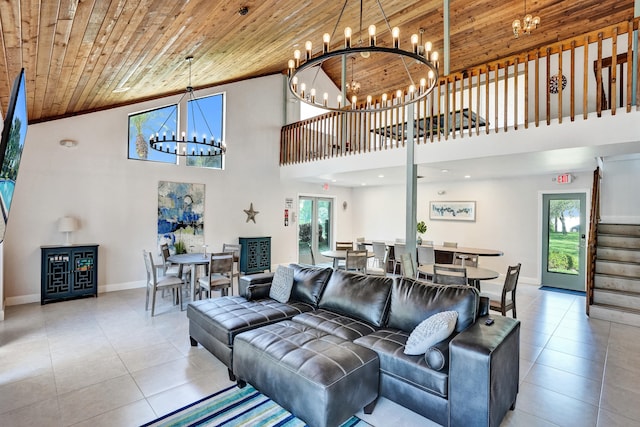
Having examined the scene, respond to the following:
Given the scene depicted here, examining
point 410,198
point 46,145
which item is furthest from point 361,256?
point 46,145

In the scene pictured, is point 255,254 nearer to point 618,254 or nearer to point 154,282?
point 154,282

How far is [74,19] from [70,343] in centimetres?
332

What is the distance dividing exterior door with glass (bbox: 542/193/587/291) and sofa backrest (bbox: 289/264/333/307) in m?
5.59

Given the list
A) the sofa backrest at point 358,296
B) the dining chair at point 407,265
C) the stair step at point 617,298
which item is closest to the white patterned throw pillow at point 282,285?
the sofa backrest at point 358,296

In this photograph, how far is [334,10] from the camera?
4.67 m

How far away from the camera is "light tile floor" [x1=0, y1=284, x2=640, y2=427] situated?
2480 mm

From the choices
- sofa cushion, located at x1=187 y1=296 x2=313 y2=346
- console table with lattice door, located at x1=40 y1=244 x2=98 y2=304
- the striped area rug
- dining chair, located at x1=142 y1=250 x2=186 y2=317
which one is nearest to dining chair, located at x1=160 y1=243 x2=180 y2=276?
dining chair, located at x1=142 y1=250 x2=186 y2=317

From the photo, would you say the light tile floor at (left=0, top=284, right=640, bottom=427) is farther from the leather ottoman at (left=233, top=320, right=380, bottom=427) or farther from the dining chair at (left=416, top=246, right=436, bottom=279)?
the dining chair at (left=416, top=246, right=436, bottom=279)

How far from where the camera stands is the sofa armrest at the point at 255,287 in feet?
12.9

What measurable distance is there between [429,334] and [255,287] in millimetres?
2194

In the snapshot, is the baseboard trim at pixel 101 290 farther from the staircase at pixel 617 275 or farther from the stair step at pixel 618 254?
the stair step at pixel 618 254

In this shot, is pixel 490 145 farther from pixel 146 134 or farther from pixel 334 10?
pixel 146 134

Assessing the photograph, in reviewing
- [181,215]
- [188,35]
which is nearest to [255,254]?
[181,215]

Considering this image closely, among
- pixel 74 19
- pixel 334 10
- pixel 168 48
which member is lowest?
pixel 74 19
